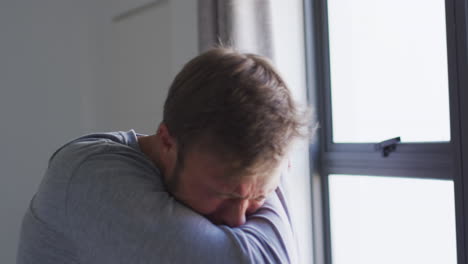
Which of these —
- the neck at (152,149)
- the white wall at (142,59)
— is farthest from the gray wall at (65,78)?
the neck at (152,149)

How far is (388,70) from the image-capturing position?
82.5 inches

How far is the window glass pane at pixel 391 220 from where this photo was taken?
187 centimetres

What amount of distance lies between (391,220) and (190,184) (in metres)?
1.42

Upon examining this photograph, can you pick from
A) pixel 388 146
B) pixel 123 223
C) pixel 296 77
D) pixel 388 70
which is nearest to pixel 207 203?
pixel 123 223

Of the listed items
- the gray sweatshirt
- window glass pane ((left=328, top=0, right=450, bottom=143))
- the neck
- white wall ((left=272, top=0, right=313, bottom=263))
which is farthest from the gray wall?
the gray sweatshirt

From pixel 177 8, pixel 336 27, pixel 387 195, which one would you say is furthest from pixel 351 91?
pixel 177 8

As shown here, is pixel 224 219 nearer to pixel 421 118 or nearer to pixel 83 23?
pixel 421 118

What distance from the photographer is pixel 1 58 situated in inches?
129

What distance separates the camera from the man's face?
0.83 metres

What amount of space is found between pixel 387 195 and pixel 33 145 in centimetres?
222

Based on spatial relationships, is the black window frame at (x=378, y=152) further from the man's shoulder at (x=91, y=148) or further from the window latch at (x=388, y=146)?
the man's shoulder at (x=91, y=148)

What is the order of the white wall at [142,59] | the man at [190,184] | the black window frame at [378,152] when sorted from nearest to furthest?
the man at [190,184]
the black window frame at [378,152]
the white wall at [142,59]

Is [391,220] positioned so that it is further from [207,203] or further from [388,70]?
[207,203]

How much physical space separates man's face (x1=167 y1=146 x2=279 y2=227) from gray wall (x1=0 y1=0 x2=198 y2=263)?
6.86 feet
